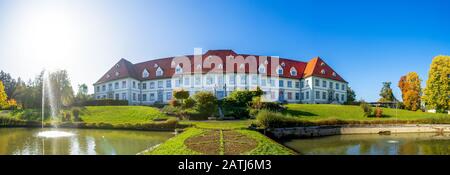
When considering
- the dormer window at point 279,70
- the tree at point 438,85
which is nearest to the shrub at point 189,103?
the dormer window at point 279,70

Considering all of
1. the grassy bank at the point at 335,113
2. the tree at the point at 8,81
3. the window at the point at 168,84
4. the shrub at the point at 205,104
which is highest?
the tree at the point at 8,81

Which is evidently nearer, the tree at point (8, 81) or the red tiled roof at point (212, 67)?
the red tiled roof at point (212, 67)

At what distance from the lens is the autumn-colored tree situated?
111 ft

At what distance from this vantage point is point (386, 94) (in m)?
43.6

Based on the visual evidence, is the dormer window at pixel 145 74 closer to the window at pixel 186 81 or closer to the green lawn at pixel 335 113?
the window at pixel 186 81

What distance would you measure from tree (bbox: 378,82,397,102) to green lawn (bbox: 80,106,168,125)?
38.5 metres

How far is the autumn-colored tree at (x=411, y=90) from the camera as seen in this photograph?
33750 mm

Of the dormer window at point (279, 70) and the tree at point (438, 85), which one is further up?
the dormer window at point (279, 70)

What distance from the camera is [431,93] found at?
28609mm

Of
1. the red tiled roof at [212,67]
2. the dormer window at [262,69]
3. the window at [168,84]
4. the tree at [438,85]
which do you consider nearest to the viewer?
the tree at [438,85]

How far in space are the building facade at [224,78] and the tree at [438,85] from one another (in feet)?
35.3
